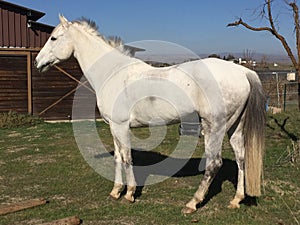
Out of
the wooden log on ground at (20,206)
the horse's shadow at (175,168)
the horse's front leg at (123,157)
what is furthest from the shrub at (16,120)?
the horse's front leg at (123,157)

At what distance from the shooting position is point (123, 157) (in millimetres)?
4098

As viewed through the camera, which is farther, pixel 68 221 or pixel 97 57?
pixel 97 57

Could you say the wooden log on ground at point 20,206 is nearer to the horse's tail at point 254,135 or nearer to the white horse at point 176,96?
the white horse at point 176,96

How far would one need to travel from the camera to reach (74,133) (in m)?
9.43

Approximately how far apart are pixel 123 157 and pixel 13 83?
8506mm

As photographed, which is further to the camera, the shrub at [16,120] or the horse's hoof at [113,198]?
the shrub at [16,120]

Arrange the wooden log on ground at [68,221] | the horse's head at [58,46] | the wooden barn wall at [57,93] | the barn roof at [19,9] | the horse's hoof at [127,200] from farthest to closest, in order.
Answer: the wooden barn wall at [57,93], the barn roof at [19,9], the horse's head at [58,46], the horse's hoof at [127,200], the wooden log on ground at [68,221]

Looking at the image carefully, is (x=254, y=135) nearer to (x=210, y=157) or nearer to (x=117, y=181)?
(x=210, y=157)

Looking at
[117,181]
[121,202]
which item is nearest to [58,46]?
[117,181]

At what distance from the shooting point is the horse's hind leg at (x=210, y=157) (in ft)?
12.1

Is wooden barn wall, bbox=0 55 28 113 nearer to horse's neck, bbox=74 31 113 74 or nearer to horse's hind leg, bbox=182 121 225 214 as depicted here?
horse's neck, bbox=74 31 113 74

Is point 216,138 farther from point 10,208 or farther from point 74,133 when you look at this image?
point 74,133

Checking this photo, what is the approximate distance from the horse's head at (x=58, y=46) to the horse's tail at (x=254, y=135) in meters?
2.29

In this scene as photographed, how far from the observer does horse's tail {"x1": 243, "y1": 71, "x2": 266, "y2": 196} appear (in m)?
3.75
